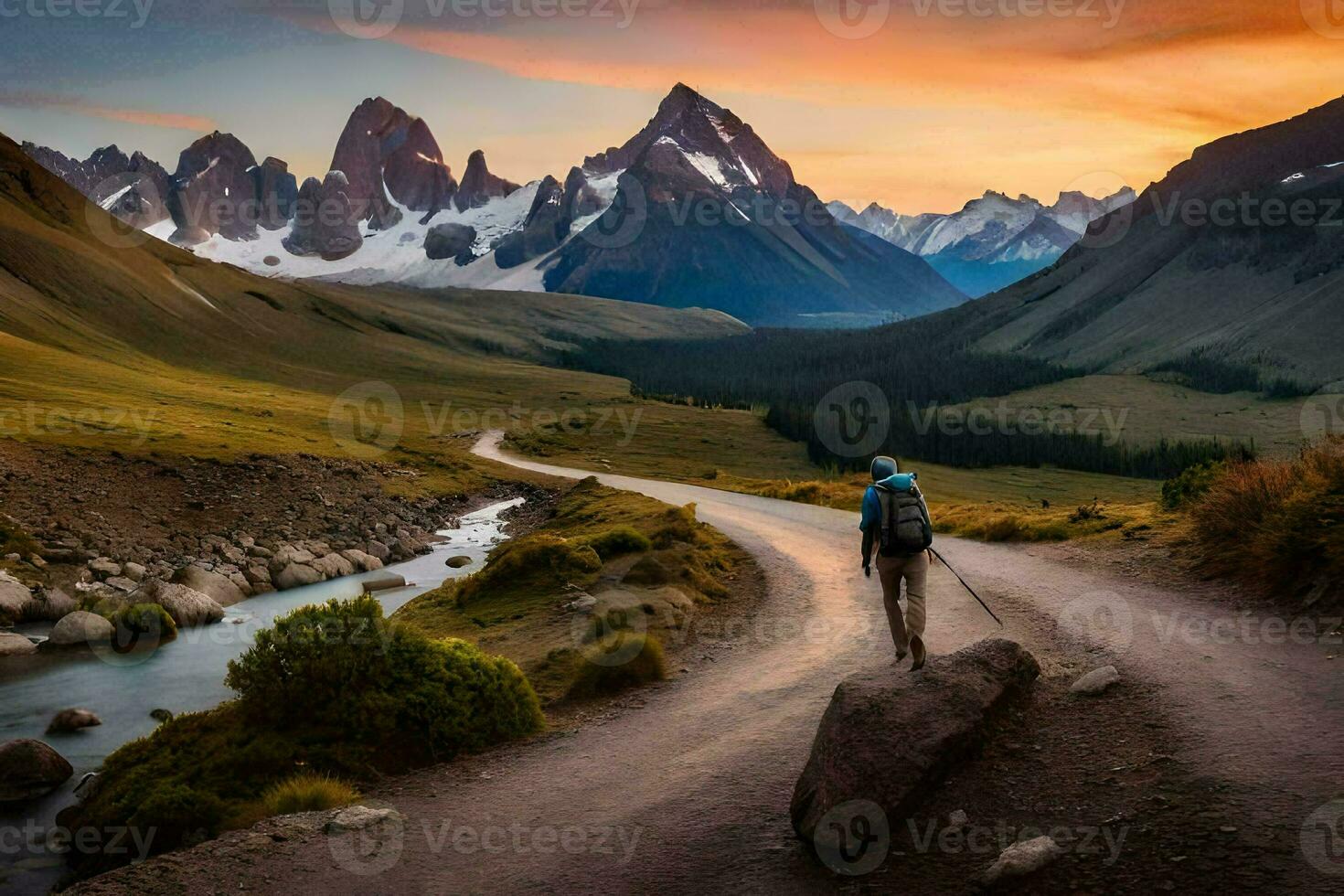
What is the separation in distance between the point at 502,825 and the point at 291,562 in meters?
38.9

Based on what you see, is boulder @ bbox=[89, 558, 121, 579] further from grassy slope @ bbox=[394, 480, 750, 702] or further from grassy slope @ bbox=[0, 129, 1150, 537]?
grassy slope @ bbox=[0, 129, 1150, 537]

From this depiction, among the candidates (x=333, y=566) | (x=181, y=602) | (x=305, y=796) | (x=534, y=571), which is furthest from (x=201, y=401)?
(x=305, y=796)

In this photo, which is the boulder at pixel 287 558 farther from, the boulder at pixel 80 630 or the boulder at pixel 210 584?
the boulder at pixel 80 630

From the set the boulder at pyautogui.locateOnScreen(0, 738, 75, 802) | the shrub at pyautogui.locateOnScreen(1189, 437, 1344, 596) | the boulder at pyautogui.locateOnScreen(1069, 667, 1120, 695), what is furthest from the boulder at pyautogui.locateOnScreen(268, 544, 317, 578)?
the boulder at pyautogui.locateOnScreen(1069, 667, 1120, 695)

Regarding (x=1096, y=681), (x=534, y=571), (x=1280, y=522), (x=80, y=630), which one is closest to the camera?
(x=1096, y=681)

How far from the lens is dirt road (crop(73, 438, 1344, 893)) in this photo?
11.1 m

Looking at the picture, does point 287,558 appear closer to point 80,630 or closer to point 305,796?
point 80,630

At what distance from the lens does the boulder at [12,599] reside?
1479 inches

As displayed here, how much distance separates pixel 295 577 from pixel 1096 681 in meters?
41.4

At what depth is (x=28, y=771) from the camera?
21016 mm

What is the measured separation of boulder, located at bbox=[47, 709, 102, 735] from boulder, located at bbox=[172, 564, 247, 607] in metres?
15.6

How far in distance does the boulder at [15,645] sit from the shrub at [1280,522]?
37383mm

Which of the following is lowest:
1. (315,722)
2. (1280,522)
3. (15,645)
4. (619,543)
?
(15,645)

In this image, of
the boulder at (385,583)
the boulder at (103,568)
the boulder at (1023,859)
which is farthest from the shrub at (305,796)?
the boulder at (103,568)
